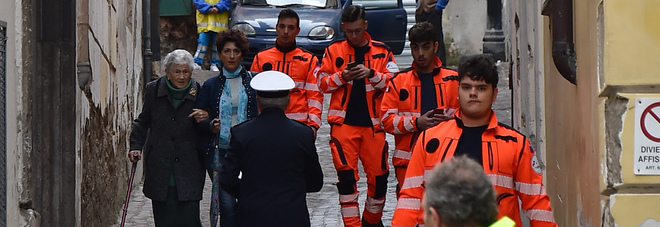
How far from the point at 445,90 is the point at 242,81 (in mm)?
1295

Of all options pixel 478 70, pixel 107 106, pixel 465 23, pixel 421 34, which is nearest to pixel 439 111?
pixel 421 34

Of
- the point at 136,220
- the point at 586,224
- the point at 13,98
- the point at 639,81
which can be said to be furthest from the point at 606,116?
the point at 136,220

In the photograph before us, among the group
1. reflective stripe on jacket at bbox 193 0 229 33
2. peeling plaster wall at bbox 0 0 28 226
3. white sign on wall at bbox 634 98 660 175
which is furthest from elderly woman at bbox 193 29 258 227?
reflective stripe on jacket at bbox 193 0 229 33

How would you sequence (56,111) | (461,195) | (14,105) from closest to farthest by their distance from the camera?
(461,195) → (14,105) → (56,111)

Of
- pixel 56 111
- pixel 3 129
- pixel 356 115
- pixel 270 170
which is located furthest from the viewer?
pixel 356 115

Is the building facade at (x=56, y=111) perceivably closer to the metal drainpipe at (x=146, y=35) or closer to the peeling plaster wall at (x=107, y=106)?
the peeling plaster wall at (x=107, y=106)

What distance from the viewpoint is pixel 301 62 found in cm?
891

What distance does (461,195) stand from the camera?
3664 millimetres

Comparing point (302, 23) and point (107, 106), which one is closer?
point (107, 106)

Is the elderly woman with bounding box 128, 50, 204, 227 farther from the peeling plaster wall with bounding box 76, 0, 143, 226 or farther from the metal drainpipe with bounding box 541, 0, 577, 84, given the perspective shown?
→ the metal drainpipe with bounding box 541, 0, 577, 84

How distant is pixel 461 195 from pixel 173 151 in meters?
4.71

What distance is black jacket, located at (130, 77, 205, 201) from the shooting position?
8156 mm

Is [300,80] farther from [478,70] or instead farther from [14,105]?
[478,70]

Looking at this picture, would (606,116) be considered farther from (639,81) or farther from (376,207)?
(376,207)
